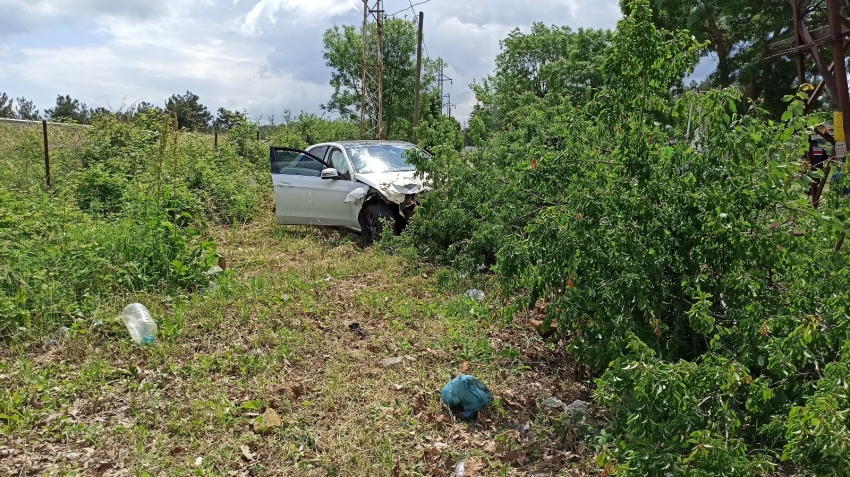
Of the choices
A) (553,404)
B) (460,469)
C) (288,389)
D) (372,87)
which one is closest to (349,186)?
(288,389)

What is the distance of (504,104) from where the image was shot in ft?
144

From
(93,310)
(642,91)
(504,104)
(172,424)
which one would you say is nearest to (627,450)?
(642,91)

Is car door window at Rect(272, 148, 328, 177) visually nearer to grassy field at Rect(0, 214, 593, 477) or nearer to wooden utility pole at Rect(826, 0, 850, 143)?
grassy field at Rect(0, 214, 593, 477)

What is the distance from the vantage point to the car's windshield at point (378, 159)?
912cm

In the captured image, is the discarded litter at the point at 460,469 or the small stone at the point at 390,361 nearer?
the discarded litter at the point at 460,469

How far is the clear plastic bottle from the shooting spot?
492 centimetres

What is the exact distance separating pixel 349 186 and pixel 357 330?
3.91m

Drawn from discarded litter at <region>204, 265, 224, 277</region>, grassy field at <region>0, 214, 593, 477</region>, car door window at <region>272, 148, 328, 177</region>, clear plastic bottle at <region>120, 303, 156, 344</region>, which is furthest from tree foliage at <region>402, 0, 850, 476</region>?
car door window at <region>272, 148, 328, 177</region>

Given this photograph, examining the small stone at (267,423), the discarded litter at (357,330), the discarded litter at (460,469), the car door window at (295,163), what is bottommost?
the discarded litter at (460,469)

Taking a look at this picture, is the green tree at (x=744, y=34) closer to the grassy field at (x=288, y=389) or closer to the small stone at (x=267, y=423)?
the grassy field at (x=288, y=389)

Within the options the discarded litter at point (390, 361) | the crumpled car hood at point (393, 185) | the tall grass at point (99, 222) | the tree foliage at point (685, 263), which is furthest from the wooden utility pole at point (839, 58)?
the tall grass at point (99, 222)

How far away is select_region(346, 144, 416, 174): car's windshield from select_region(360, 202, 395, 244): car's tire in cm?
61

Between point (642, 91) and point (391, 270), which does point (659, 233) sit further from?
point (391, 270)

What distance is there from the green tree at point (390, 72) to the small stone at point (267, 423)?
32.7 meters
